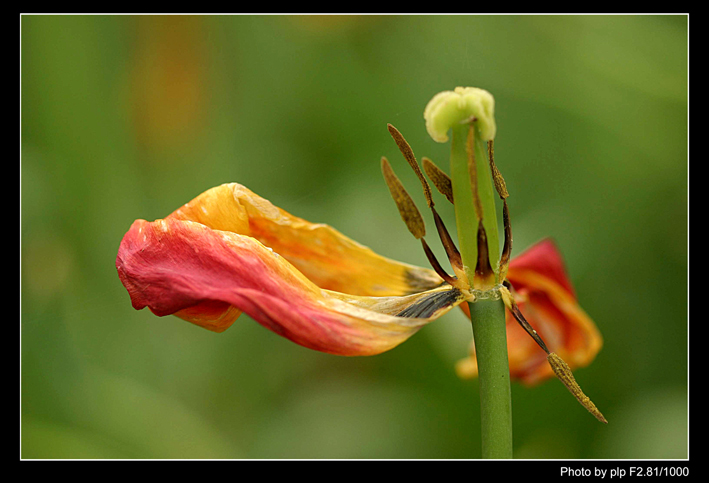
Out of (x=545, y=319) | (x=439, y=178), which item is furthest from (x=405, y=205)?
(x=545, y=319)

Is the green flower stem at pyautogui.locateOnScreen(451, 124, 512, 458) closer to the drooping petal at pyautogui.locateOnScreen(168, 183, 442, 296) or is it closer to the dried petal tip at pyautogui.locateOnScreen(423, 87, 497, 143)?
the dried petal tip at pyautogui.locateOnScreen(423, 87, 497, 143)

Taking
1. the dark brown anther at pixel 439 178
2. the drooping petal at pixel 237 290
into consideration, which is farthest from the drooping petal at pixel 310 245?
the dark brown anther at pixel 439 178

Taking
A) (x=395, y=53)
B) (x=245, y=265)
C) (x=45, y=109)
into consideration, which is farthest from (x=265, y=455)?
(x=395, y=53)

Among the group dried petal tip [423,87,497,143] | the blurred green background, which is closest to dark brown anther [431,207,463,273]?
dried petal tip [423,87,497,143]

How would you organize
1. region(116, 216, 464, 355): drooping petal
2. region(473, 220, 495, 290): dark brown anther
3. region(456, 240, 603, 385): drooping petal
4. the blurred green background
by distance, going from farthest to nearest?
1. the blurred green background
2. region(456, 240, 603, 385): drooping petal
3. region(473, 220, 495, 290): dark brown anther
4. region(116, 216, 464, 355): drooping petal

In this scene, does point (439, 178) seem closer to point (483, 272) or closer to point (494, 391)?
point (483, 272)

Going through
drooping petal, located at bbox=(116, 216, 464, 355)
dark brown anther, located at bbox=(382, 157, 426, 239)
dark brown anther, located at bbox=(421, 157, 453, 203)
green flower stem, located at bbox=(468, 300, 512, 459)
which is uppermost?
dark brown anther, located at bbox=(421, 157, 453, 203)

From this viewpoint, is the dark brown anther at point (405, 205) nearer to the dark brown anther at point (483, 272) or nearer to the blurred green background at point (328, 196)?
the dark brown anther at point (483, 272)

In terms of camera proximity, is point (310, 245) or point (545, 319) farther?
point (545, 319)
